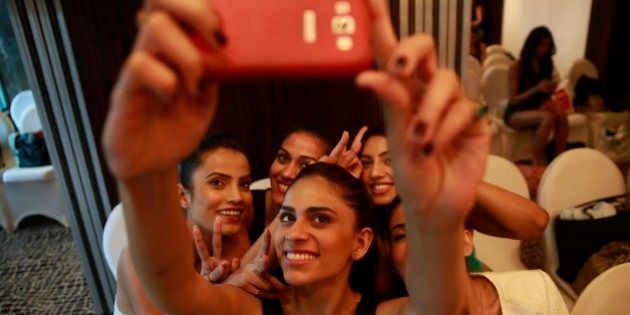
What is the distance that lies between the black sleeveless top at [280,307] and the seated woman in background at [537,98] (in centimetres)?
262

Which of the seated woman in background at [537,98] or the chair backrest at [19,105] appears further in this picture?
the chair backrest at [19,105]

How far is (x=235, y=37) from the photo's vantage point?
40cm

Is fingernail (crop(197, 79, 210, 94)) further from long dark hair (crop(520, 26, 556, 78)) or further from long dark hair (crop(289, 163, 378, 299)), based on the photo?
long dark hair (crop(520, 26, 556, 78))

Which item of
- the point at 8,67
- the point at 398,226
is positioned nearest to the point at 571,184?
the point at 398,226

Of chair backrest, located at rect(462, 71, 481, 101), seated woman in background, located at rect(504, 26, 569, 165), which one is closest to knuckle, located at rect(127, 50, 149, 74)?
chair backrest, located at rect(462, 71, 481, 101)

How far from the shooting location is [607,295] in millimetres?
889

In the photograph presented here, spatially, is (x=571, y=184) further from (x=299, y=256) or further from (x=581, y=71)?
(x=581, y=71)

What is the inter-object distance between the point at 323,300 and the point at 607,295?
0.60 m

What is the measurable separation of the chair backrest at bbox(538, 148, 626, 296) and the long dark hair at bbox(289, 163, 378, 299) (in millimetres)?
813

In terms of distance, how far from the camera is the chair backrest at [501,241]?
150 cm

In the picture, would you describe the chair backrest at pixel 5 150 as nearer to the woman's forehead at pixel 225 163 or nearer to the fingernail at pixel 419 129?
the woman's forehead at pixel 225 163

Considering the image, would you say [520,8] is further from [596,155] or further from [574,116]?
[596,155]

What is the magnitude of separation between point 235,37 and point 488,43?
17.2 ft

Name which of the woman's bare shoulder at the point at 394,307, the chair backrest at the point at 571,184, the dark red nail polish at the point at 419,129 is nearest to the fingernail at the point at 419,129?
the dark red nail polish at the point at 419,129
